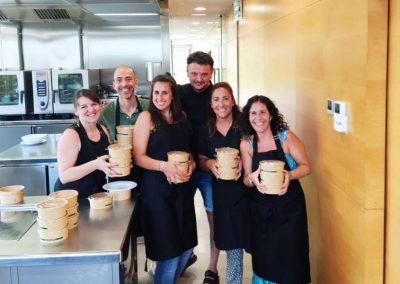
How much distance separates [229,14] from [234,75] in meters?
1.30

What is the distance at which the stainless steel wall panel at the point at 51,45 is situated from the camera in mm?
6531

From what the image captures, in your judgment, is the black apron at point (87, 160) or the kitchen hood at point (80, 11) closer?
the black apron at point (87, 160)

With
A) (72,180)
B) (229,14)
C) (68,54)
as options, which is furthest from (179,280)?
(229,14)

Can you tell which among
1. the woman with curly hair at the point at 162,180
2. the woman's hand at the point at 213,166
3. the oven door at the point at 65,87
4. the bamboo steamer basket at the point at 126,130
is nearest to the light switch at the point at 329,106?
the woman's hand at the point at 213,166

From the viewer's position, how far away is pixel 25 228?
6.42 ft

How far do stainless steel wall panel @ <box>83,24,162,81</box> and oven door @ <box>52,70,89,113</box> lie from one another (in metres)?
1.20

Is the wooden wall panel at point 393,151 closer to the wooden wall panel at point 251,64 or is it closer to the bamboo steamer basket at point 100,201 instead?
the bamboo steamer basket at point 100,201

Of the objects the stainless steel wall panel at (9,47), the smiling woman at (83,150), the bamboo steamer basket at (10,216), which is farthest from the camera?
the stainless steel wall panel at (9,47)

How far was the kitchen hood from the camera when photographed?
4172mm

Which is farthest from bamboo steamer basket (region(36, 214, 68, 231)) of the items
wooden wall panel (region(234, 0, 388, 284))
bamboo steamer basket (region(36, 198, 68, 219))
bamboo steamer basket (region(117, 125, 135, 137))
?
wooden wall panel (region(234, 0, 388, 284))

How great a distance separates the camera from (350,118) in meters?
2.17

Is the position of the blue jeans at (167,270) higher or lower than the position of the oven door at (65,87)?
lower

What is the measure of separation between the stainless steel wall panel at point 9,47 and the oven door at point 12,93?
1.29m

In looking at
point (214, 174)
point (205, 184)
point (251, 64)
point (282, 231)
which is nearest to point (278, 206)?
point (282, 231)
